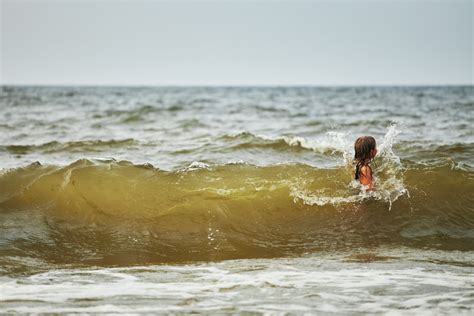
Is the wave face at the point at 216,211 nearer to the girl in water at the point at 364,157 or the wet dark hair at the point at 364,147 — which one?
the girl in water at the point at 364,157

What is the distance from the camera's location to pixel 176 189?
25.9ft

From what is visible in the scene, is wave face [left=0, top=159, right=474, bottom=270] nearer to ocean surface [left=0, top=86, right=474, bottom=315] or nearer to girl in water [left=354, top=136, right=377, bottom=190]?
ocean surface [left=0, top=86, right=474, bottom=315]

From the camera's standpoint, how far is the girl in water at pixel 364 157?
725 cm

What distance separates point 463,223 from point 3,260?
17.4 ft

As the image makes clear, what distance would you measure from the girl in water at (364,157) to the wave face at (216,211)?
0.17 m

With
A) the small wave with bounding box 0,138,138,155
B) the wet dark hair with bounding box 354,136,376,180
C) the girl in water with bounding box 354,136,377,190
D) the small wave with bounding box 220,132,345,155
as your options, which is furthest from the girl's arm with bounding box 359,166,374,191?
the small wave with bounding box 0,138,138,155

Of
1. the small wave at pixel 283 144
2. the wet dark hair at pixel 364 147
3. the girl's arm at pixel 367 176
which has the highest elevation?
the wet dark hair at pixel 364 147

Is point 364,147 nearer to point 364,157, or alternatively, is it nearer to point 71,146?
point 364,157

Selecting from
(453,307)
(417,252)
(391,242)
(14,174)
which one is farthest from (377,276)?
(14,174)

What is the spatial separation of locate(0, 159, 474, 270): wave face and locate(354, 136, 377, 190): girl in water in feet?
0.56

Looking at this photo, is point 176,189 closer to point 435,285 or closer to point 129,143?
point 435,285

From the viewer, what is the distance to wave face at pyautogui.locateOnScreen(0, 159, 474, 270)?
6184 mm

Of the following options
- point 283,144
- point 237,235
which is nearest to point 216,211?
point 237,235

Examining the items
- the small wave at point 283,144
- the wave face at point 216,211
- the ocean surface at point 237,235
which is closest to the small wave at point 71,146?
the ocean surface at point 237,235
